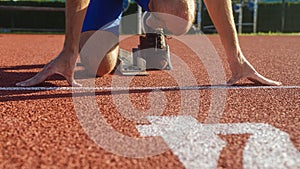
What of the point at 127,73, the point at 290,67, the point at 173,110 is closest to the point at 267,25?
the point at 290,67

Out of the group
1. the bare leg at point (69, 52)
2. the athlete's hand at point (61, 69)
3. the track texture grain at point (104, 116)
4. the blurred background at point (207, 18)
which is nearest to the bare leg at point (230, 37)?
the track texture grain at point (104, 116)

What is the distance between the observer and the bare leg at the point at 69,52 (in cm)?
252

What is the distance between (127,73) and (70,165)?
6.46 feet

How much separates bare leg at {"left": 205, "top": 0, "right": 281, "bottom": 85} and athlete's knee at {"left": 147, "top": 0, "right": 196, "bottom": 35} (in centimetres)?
28

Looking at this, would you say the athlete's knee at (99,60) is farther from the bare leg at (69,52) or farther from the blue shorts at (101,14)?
the bare leg at (69,52)

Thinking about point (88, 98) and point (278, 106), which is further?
point (88, 98)

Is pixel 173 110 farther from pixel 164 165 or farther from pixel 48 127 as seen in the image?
pixel 164 165

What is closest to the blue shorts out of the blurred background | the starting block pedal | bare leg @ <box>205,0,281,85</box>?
the starting block pedal

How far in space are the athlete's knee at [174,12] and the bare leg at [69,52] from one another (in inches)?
21.2

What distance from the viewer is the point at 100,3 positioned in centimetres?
329

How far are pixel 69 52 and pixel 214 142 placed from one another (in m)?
1.36

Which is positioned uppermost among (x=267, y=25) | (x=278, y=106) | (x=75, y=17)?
(x=75, y=17)

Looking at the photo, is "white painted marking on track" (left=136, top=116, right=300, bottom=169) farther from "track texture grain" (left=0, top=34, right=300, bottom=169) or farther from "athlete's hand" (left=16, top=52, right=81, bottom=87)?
"athlete's hand" (left=16, top=52, right=81, bottom=87)

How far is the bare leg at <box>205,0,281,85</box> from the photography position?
8.39 ft
